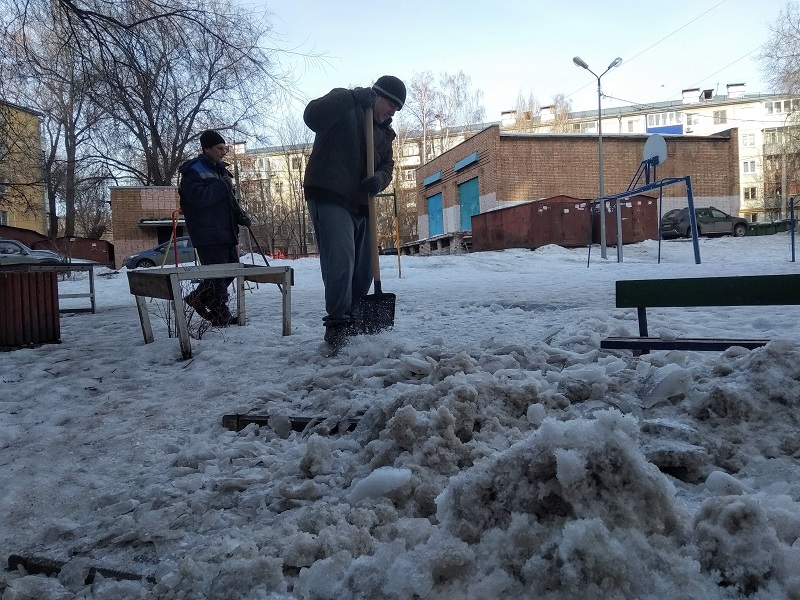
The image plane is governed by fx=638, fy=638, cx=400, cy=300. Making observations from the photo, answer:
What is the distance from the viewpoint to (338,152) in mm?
4082

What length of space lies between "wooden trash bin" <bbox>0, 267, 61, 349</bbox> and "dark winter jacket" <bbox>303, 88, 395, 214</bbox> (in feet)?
8.64

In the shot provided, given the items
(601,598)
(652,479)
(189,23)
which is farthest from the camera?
(189,23)

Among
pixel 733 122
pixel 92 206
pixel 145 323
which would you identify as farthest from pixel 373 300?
pixel 733 122

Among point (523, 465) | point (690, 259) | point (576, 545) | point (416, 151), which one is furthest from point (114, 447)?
point (416, 151)

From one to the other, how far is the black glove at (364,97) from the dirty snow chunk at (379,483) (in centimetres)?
286

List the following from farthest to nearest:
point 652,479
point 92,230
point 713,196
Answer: point 92,230 → point 713,196 → point 652,479

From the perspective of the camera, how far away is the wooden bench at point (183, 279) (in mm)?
3906

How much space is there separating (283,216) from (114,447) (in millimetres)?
45999

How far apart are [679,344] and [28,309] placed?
481 cm

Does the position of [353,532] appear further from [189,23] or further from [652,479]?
[189,23]

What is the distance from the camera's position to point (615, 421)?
4.86 feet

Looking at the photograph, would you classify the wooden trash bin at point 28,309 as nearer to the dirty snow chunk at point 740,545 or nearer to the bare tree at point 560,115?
the dirty snow chunk at point 740,545

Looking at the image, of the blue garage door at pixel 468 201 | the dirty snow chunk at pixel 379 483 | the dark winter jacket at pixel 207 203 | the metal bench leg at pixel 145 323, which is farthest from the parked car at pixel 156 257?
the dirty snow chunk at pixel 379 483

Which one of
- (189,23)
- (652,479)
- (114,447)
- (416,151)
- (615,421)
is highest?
(416,151)
